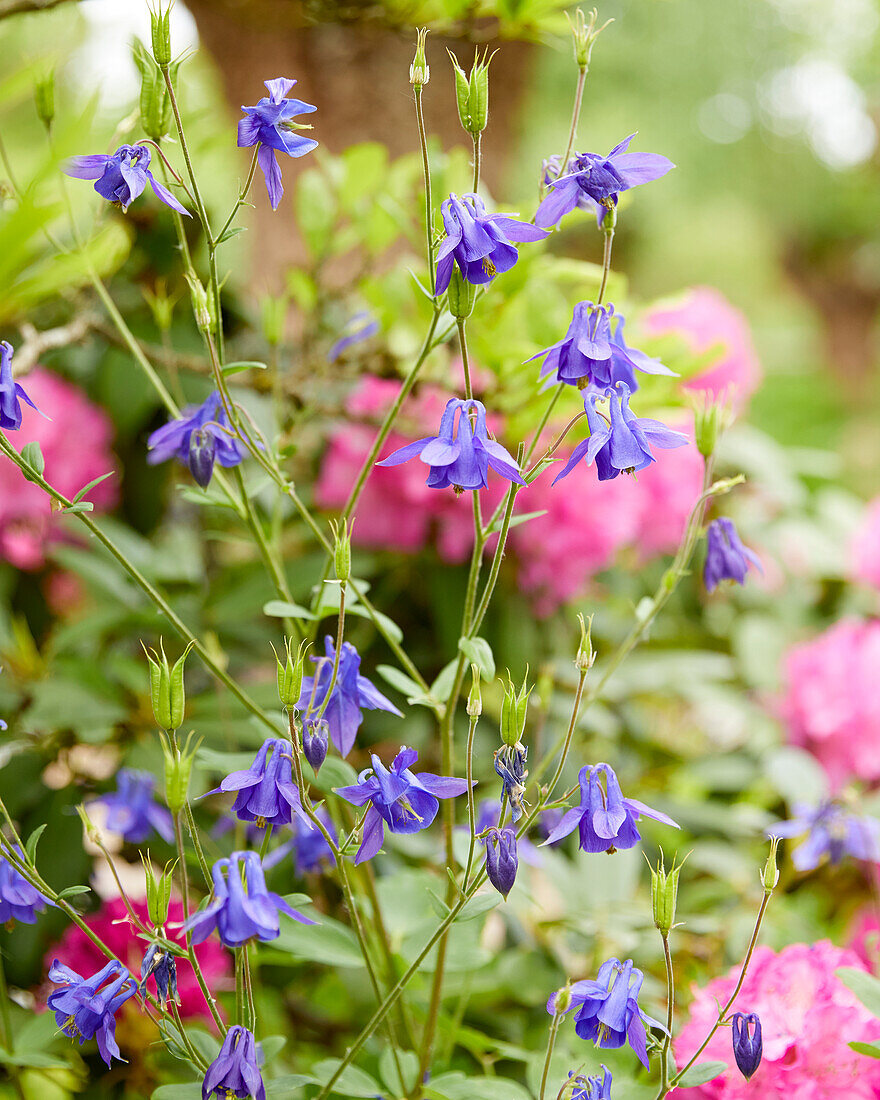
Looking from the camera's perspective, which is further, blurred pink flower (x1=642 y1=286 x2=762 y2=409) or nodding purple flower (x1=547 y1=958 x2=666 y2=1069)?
blurred pink flower (x1=642 y1=286 x2=762 y2=409)

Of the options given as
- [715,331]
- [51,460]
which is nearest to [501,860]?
[51,460]

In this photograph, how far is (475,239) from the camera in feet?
1.01

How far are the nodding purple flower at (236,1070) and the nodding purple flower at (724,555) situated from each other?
0.27m

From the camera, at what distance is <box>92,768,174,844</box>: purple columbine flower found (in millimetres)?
489

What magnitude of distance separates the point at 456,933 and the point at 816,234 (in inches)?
189

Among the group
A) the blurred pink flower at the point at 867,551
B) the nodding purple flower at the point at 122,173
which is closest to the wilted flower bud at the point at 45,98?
the nodding purple flower at the point at 122,173

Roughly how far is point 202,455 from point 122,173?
0.35 ft

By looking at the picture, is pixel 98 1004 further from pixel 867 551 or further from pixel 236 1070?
pixel 867 551

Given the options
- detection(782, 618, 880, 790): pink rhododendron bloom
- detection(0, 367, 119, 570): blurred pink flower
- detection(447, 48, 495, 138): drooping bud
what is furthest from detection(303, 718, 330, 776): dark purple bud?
detection(782, 618, 880, 790): pink rhododendron bloom

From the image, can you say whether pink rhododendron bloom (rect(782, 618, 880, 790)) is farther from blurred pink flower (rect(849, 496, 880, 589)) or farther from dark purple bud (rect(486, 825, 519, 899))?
dark purple bud (rect(486, 825, 519, 899))

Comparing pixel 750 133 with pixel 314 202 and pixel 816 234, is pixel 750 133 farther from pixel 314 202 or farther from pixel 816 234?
pixel 314 202

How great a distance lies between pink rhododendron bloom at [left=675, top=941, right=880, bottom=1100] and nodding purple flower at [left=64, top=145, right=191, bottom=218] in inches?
16.0

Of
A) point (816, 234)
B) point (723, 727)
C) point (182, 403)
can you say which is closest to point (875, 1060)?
point (182, 403)

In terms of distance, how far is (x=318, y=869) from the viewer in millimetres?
476
